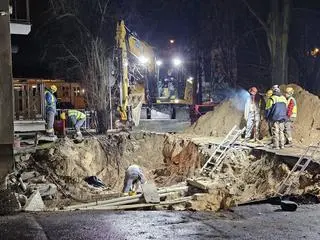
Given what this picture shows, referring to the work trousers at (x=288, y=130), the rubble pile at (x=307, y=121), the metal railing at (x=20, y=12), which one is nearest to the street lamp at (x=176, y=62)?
the rubble pile at (x=307, y=121)

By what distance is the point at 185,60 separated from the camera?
31297 millimetres

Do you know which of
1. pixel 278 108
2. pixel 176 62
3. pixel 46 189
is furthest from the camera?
pixel 176 62

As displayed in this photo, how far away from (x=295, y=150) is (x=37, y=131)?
1005cm

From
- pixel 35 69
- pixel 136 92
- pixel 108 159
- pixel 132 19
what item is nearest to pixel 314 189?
pixel 108 159

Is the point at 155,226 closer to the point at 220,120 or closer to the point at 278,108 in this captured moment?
the point at 278,108

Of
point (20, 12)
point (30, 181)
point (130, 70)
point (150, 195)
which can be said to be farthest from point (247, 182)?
point (20, 12)

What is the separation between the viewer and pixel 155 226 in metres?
6.09

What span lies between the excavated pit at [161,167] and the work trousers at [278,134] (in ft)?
2.13

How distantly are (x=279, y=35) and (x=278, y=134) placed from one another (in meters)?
10.00

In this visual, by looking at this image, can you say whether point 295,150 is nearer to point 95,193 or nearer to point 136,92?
point 95,193

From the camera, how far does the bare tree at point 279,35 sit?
72.0ft

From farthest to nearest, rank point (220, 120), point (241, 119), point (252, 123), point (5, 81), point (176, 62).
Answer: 1. point (176, 62)
2. point (220, 120)
3. point (241, 119)
4. point (252, 123)
5. point (5, 81)

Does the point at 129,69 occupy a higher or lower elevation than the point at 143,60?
lower

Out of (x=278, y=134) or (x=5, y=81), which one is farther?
(x=278, y=134)
